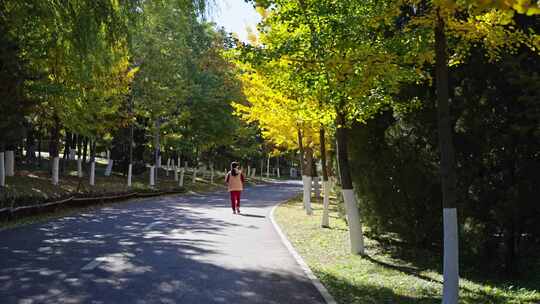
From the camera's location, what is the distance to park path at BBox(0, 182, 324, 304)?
6.89 m

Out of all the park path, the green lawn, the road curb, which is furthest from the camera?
the green lawn

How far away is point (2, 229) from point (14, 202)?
2.33 metres

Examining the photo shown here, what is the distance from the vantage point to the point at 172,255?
984 centimetres

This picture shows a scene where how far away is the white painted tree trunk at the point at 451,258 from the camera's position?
6695 millimetres

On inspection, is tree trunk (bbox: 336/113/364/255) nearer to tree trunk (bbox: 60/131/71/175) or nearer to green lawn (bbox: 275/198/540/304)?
green lawn (bbox: 275/198/540/304)

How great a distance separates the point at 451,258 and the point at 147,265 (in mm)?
4723

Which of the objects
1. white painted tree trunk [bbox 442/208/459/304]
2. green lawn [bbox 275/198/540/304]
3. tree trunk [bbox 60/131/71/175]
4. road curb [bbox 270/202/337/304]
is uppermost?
tree trunk [bbox 60/131/71/175]

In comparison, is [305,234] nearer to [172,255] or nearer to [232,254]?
[232,254]

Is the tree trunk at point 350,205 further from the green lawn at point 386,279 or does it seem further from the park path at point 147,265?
the park path at point 147,265

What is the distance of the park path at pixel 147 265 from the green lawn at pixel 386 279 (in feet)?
1.79

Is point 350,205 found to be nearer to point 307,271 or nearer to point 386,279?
point 386,279

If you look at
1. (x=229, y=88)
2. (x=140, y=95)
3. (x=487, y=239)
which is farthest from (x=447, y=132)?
(x=229, y=88)

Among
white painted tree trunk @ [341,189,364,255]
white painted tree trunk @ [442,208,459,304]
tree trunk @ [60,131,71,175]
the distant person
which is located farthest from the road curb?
tree trunk @ [60,131,71,175]

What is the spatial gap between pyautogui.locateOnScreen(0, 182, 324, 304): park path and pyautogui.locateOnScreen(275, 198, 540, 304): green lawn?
1.79 ft
